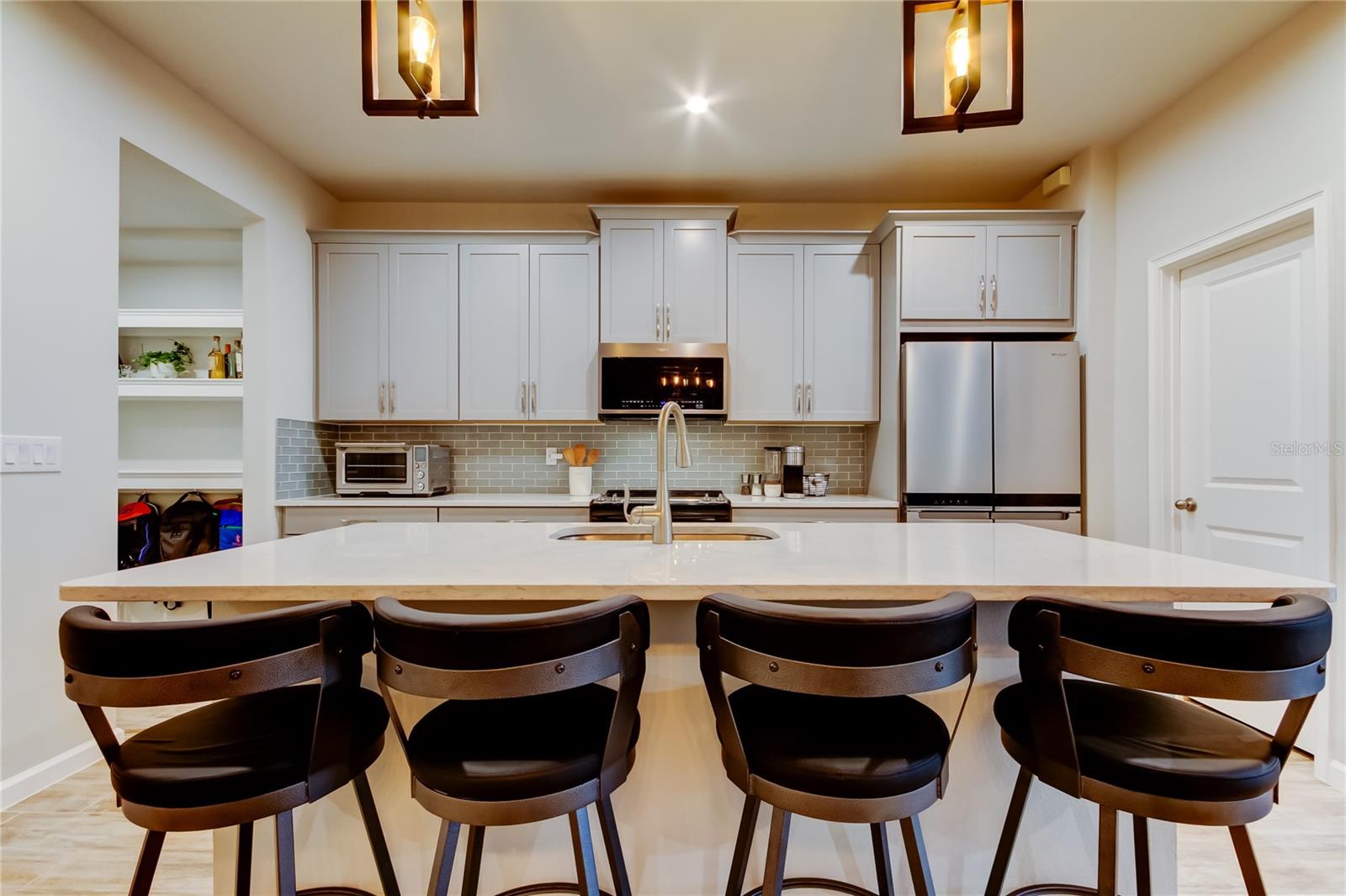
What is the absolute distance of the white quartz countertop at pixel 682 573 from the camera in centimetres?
118

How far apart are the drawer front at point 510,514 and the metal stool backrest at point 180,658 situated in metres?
2.47

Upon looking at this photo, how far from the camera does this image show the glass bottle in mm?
3881

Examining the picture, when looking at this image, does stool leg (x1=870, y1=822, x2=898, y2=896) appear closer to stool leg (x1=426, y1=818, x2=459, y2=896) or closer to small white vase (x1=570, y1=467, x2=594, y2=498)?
stool leg (x1=426, y1=818, x2=459, y2=896)

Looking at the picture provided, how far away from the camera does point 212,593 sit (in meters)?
1.17

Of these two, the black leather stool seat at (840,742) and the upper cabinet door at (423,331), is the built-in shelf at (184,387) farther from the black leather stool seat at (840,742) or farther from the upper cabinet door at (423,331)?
the black leather stool seat at (840,742)

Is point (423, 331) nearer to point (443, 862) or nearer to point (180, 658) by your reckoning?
point (180, 658)

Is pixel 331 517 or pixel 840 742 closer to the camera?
pixel 840 742

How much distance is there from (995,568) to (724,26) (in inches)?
87.3

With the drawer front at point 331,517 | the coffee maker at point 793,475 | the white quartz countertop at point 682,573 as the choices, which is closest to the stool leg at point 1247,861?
the white quartz countertop at point 682,573

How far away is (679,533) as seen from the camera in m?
2.18

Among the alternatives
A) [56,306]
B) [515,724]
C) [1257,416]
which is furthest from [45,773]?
[1257,416]

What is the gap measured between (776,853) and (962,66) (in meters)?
1.85

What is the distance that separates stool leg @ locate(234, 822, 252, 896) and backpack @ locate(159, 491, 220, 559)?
323 centimetres

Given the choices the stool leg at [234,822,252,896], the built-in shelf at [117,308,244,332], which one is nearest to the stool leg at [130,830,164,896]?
the stool leg at [234,822,252,896]
